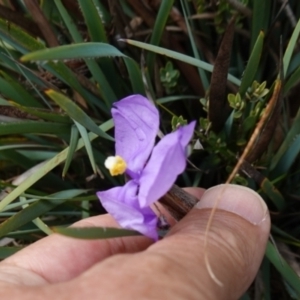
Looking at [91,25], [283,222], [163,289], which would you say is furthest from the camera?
[283,222]

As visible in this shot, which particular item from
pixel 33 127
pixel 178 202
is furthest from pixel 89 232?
pixel 33 127

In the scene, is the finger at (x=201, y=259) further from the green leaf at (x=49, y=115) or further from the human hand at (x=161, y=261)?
the green leaf at (x=49, y=115)

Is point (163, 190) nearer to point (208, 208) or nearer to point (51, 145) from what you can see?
point (208, 208)

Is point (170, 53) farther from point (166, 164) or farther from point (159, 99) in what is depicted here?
point (166, 164)

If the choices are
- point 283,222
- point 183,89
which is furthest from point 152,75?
point 283,222

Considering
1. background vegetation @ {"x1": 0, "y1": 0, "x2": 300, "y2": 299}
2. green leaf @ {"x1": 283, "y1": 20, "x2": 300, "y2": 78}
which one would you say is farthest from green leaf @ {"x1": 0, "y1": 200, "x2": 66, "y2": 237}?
green leaf @ {"x1": 283, "y1": 20, "x2": 300, "y2": 78}

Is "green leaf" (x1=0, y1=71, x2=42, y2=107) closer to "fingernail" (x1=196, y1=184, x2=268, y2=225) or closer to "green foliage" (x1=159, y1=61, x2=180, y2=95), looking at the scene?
"green foliage" (x1=159, y1=61, x2=180, y2=95)

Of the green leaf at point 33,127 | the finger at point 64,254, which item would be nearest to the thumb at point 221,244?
the finger at point 64,254
